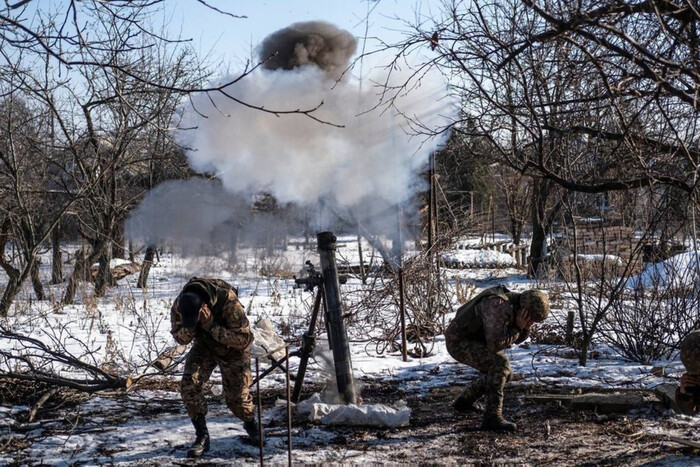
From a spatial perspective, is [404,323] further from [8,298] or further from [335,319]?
[8,298]

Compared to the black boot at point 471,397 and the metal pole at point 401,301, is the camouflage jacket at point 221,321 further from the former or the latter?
the metal pole at point 401,301

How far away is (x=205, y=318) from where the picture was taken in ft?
18.1

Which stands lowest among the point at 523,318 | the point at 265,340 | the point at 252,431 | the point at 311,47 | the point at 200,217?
the point at 252,431

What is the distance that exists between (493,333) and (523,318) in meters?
0.28

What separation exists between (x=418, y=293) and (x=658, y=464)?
537 cm

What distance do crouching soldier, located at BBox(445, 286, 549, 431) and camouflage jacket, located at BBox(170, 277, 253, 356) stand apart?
189cm

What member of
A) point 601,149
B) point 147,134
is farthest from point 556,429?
point 147,134

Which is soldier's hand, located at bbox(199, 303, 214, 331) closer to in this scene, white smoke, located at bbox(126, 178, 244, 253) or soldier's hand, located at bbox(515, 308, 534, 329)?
soldier's hand, located at bbox(515, 308, 534, 329)

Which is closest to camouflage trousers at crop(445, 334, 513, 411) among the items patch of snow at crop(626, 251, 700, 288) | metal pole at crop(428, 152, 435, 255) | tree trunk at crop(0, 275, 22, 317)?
patch of snow at crop(626, 251, 700, 288)

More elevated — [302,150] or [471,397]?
[302,150]

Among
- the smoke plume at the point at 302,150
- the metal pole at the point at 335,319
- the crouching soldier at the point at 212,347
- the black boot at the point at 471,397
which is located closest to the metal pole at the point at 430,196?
the smoke plume at the point at 302,150

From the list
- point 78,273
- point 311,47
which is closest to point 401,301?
point 311,47

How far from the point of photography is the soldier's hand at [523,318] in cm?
598

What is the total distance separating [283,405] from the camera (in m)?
6.70
